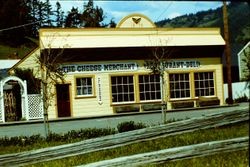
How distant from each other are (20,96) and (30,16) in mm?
23645

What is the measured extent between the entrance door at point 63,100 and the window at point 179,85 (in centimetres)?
654

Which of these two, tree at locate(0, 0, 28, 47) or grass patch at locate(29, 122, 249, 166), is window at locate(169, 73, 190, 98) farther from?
grass patch at locate(29, 122, 249, 166)

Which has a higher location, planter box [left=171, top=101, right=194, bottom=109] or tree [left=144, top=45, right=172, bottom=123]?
tree [left=144, top=45, right=172, bottom=123]

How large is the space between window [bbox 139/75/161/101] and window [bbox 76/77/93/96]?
3094 millimetres

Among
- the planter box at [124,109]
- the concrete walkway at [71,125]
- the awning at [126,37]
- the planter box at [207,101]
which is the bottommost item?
the concrete walkway at [71,125]

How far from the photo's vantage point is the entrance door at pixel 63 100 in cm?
3108

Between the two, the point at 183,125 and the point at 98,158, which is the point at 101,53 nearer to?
the point at 98,158

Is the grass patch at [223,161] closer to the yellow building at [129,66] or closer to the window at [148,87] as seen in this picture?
the yellow building at [129,66]

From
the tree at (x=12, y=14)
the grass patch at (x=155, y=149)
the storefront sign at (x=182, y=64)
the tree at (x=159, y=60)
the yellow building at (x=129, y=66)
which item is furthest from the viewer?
the tree at (x=12, y=14)

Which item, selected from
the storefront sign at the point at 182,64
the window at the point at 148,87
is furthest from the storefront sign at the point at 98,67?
the storefront sign at the point at 182,64

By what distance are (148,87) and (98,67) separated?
10.9ft

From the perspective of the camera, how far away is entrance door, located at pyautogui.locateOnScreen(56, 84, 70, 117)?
31.1 m

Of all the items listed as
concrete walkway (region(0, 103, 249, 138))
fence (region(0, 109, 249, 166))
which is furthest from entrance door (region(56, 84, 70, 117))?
fence (region(0, 109, 249, 166))

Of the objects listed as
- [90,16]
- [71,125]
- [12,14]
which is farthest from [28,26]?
[71,125]
